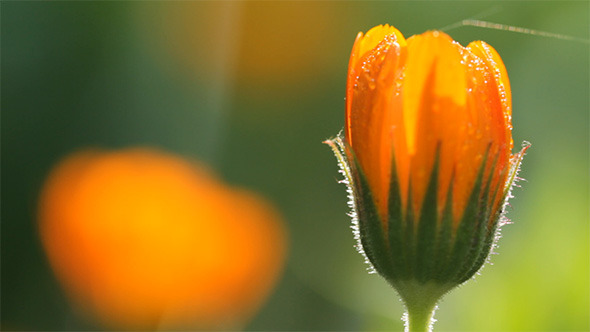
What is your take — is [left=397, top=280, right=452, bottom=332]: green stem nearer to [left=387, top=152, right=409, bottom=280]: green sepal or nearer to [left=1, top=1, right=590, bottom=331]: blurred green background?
[left=387, top=152, right=409, bottom=280]: green sepal

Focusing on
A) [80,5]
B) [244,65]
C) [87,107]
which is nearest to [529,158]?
[244,65]

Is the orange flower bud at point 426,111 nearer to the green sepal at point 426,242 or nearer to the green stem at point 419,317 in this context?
the green sepal at point 426,242

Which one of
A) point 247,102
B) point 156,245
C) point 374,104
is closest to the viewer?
point 374,104

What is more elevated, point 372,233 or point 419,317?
point 372,233

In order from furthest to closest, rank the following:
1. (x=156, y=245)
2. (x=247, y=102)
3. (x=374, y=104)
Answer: (x=247, y=102), (x=156, y=245), (x=374, y=104)

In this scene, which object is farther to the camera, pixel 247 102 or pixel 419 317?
pixel 247 102

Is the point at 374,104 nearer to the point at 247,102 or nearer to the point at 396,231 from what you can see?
the point at 396,231

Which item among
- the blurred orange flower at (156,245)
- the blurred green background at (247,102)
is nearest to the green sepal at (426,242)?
the blurred green background at (247,102)

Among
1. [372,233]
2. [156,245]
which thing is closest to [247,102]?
[156,245]
